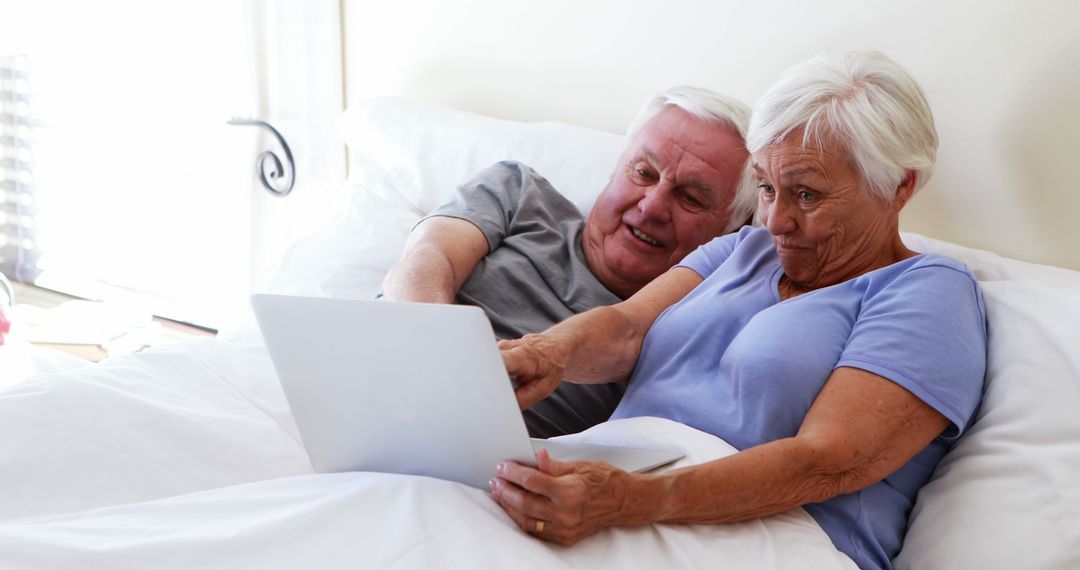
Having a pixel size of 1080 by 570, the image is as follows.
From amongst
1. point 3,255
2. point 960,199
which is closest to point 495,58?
point 960,199

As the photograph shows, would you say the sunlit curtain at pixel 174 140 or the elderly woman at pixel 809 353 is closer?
the elderly woman at pixel 809 353

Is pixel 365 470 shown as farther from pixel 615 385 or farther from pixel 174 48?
pixel 174 48

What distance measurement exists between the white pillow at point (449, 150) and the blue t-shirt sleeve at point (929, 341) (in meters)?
0.70

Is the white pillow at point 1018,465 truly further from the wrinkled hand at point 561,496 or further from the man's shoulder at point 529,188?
the man's shoulder at point 529,188

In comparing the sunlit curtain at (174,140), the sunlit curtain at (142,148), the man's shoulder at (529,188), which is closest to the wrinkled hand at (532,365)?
the man's shoulder at (529,188)

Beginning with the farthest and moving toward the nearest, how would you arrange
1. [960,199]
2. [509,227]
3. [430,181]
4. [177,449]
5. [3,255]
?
[3,255] < [430,181] < [509,227] < [960,199] < [177,449]

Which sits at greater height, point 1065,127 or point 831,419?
point 1065,127

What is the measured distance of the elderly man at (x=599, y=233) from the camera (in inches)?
62.4

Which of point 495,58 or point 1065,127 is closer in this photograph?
point 1065,127

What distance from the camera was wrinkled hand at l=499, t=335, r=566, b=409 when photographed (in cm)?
125

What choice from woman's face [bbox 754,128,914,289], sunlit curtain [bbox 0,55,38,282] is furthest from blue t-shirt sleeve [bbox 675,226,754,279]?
sunlit curtain [bbox 0,55,38,282]

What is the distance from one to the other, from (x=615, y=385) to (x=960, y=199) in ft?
1.99

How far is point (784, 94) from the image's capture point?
1.29 m

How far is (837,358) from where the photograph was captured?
124 cm
